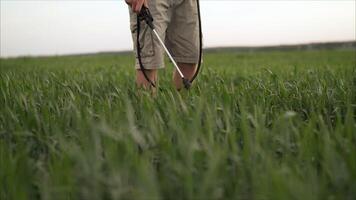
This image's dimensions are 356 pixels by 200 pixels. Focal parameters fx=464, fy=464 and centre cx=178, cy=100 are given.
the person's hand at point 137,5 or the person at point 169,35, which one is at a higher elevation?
the person's hand at point 137,5

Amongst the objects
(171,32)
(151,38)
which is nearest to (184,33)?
(171,32)

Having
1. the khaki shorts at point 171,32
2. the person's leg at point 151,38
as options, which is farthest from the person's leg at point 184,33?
the person's leg at point 151,38

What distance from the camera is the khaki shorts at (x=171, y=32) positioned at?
11.4ft

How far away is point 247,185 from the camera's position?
4.47 ft

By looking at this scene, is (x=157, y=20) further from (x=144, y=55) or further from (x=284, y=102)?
(x=284, y=102)

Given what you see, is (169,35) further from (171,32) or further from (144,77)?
(144,77)

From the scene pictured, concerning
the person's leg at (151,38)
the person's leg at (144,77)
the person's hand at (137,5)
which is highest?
the person's hand at (137,5)

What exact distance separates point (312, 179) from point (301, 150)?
13.3 inches

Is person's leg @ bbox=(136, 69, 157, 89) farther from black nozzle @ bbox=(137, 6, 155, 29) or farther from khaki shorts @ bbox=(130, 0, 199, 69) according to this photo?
black nozzle @ bbox=(137, 6, 155, 29)

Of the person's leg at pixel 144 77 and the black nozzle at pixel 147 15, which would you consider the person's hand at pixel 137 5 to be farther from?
the person's leg at pixel 144 77

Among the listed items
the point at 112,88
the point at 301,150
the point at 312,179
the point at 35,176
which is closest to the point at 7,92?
the point at 112,88

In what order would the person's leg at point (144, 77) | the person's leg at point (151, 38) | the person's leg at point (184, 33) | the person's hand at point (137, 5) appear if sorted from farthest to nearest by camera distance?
the person's leg at point (184, 33) → the person's leg at point (144, 77) → the person's leg at point (151, 38) → the person's hand at point (137, 5)

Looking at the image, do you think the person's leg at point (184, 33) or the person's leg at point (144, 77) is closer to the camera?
the person's leg at point (144, 77)

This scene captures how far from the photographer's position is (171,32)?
12.6ft
